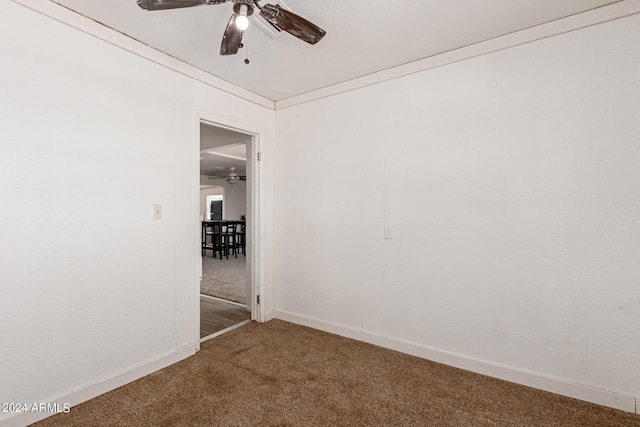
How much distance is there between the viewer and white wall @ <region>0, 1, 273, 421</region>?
5.49 feet

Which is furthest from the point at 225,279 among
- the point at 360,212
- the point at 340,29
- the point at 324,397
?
the point at 340,29

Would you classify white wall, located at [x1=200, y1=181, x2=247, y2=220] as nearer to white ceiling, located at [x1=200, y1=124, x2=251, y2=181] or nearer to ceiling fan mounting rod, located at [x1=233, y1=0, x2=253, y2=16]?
white ceiling, located at [x1=200, y1=124, x2=251, y2=181]

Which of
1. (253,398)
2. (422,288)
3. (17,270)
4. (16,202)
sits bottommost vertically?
(253,398)

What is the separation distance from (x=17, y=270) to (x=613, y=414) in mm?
3584

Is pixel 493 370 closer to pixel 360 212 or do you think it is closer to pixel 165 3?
pixel 360 212

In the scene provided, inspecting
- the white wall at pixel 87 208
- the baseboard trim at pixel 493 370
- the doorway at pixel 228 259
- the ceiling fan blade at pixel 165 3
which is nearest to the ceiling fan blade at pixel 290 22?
the ceiling fan blade at pixel 165 3

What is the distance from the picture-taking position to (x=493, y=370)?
2180mm

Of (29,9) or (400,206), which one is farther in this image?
(400,206)

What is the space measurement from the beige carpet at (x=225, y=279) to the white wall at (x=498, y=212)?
5.86ft

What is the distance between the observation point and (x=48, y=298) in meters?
1.78

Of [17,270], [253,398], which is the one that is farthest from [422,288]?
[17,270]

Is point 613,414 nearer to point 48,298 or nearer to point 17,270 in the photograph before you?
point 48,298

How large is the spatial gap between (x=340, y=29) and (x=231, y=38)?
2.54 ft

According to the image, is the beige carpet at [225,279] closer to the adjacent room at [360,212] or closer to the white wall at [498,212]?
the adjacent room at [360,212]
